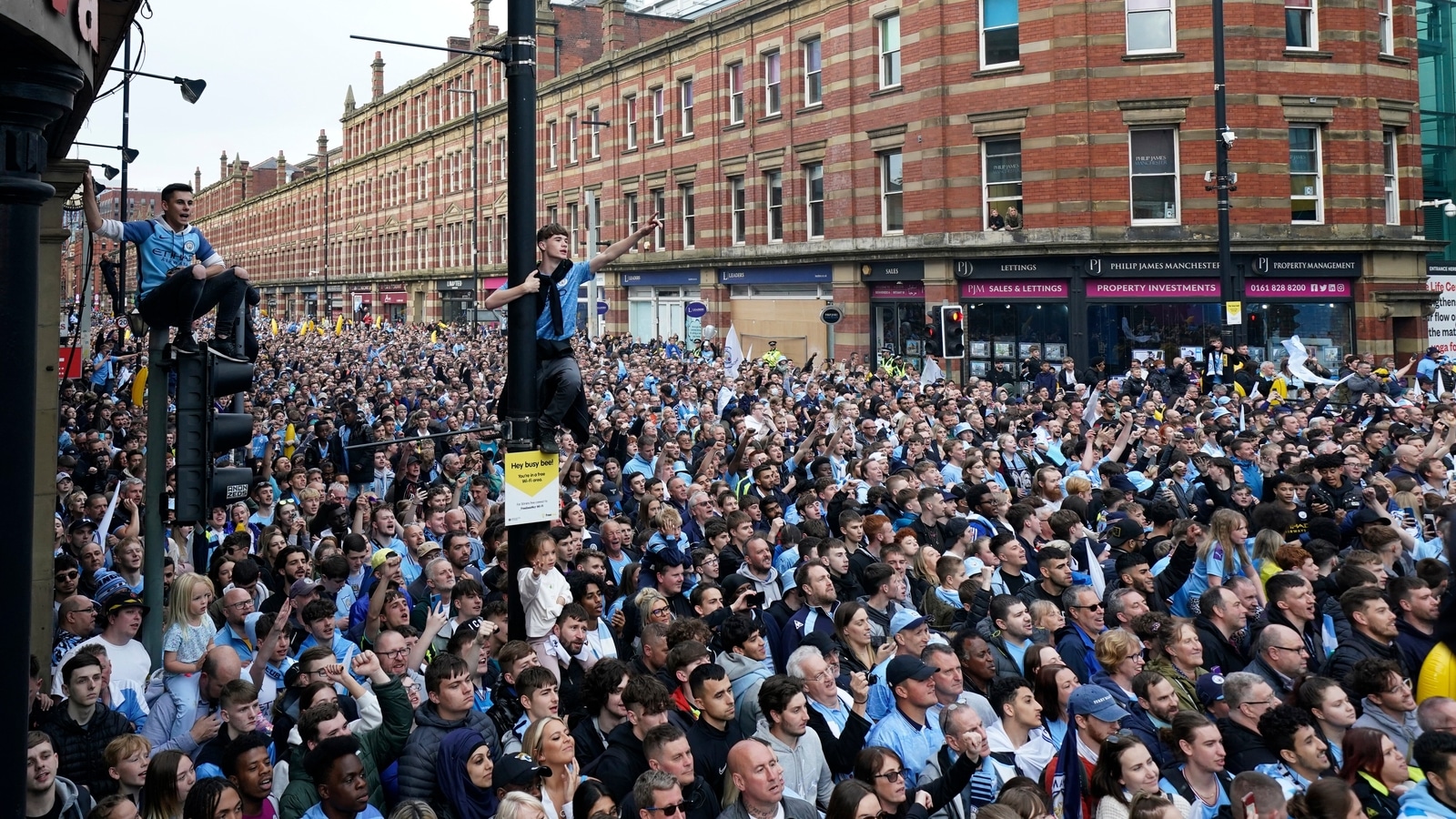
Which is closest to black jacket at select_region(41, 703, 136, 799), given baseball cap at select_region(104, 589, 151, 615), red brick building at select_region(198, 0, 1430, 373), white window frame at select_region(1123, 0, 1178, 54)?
baseball cap at select_region(104, 589, 151, 615)

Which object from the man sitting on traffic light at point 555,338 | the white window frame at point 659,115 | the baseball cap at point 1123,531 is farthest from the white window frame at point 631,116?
the man sitting on traffic light at point 555,338

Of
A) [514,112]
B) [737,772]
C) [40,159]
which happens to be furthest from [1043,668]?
[40,159]

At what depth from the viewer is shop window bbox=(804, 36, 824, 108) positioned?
35.7 m

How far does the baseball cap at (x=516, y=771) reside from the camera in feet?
17.7

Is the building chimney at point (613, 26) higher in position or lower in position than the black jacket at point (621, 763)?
higher

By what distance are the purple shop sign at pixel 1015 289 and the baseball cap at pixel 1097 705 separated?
79.8ft

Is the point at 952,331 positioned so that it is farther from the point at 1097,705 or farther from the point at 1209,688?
the point at 1097,705

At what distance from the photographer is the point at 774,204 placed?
38.1 metres

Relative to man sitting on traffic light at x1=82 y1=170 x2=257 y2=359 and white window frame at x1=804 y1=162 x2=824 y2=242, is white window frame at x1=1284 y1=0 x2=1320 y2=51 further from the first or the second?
man sitting on traffic light at x1=82 y1=170 x2=257 y2=359

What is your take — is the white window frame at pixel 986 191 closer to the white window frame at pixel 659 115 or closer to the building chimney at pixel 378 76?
the white window frame at pixel 659 115

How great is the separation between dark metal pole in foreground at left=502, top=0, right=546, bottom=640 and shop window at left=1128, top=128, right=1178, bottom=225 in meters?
25.1

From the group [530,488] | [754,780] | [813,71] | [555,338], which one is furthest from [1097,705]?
[813,71]

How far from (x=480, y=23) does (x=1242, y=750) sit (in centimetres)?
6320

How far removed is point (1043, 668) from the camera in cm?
678
